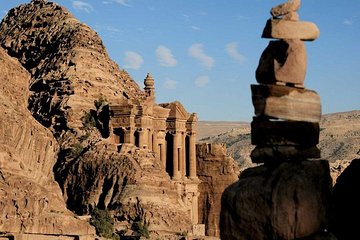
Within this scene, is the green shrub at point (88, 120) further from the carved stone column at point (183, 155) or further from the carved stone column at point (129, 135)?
the carved stone column at point (183, 155)

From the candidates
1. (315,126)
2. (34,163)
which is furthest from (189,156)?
(315,126)

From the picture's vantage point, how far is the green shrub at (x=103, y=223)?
53.5 m

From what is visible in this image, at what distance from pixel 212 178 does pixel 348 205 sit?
229 feet

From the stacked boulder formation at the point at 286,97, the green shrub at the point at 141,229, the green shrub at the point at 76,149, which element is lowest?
the green shrub at the point at 141,229

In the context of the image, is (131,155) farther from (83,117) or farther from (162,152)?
(162,152)

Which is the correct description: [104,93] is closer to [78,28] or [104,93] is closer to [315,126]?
[78,28]

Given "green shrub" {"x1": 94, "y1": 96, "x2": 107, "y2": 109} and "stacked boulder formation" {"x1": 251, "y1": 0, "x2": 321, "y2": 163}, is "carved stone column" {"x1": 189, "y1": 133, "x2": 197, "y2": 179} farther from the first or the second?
"stacked boulder formation" {"x1": 251, "y1": 0, "x2": 321, "y2": 163}

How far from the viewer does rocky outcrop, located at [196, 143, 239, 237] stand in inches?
3086

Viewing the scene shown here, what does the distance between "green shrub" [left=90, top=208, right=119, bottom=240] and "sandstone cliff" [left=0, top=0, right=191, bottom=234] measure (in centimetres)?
88

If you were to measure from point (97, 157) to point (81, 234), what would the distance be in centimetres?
1725

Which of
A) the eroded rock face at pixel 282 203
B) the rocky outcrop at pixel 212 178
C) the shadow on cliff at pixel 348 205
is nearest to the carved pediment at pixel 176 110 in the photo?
the rocky outcrop at pixel 212 178

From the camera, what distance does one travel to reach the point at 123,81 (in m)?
80.3

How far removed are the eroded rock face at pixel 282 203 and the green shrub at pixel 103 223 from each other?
1683 inches

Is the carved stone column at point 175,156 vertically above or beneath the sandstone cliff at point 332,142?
beneath
